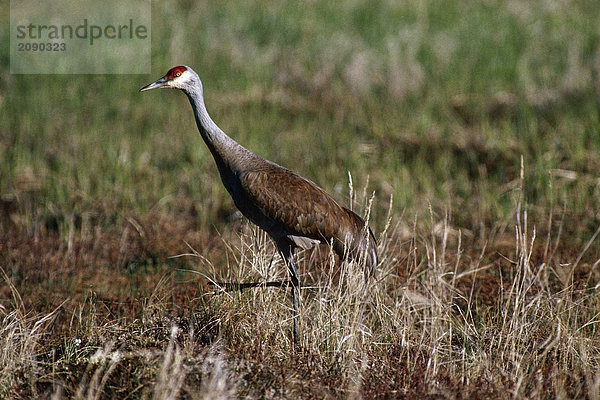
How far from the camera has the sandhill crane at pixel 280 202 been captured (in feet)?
14.5

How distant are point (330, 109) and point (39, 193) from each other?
3.78 metres

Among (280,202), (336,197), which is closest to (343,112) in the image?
(336,197)

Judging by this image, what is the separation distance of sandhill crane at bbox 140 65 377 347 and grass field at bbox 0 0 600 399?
0.48ft

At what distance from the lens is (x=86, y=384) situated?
11.5ft

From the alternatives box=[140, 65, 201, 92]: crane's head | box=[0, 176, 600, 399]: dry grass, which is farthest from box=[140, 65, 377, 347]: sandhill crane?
box=[0, 176, 600, 399]: dry grass

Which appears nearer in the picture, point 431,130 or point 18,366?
point 18,366

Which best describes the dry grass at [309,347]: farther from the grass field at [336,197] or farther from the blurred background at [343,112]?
the blurred background at [343,112]

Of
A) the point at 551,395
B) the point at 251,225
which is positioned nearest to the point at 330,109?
the point at 251,225

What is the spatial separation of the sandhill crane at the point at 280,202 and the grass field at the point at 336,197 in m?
0.15

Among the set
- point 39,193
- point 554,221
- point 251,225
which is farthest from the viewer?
point 39,193

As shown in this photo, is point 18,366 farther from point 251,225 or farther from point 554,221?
point 554,221

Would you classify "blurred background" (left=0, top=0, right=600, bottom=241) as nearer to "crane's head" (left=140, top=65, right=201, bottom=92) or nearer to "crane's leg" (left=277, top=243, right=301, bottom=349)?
"crane's leg" (left=277, top=243, right=301, bottom=349)

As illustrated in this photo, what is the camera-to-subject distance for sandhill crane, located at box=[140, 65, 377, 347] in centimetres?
442

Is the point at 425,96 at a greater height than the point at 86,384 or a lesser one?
greater
